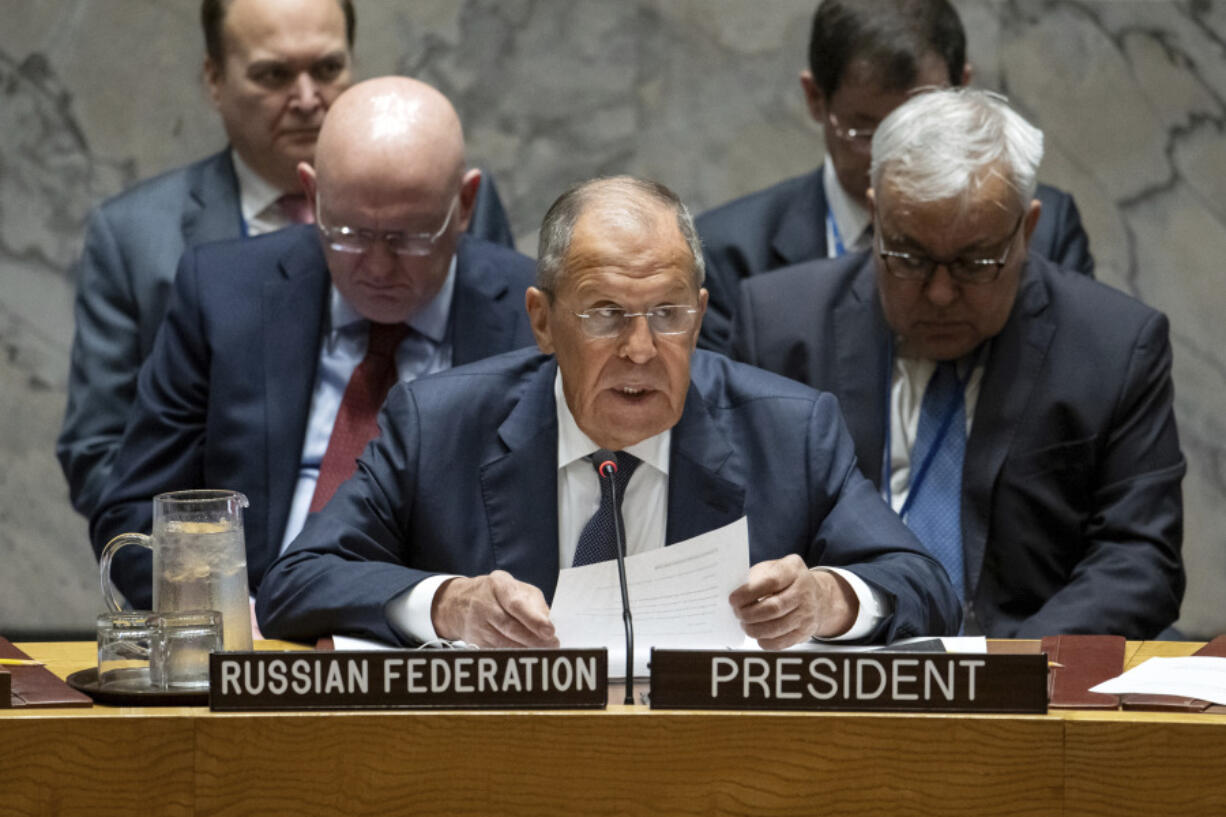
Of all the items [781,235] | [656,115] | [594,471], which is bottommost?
[594,471]

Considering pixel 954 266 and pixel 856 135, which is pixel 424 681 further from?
pixel 856 135

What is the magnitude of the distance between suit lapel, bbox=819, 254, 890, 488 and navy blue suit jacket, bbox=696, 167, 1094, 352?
0.50 metres

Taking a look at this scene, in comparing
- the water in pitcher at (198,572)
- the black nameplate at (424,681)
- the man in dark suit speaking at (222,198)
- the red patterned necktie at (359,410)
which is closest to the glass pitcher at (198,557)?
the water in pitcher at (198,572)

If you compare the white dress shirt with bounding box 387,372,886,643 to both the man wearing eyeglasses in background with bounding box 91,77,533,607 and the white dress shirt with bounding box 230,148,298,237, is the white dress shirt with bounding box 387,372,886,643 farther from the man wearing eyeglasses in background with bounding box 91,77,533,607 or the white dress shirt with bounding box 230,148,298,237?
the white dress shirt with bounding box 230,148,298,237

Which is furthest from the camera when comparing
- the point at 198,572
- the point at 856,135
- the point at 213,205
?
the point at 213,205

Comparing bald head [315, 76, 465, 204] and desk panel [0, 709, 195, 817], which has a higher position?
bald head [315, 76, 465, 204]

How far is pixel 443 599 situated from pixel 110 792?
621mm

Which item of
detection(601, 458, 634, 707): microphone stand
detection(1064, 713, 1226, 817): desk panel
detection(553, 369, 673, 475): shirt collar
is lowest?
detection(1064, 713, 1226, 817): desk panel

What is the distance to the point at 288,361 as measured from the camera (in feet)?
11.4

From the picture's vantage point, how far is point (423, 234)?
3.44 meters

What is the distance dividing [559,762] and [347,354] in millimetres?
1690

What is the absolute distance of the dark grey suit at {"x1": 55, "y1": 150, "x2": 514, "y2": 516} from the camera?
12.7 feet


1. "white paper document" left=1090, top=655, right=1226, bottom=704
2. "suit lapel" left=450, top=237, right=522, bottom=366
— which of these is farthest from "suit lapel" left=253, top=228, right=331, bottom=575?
"white paper document" left=1090, top=655, right=1226, bottom=704

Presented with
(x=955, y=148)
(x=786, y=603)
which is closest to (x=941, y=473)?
(x=955, y=148)
